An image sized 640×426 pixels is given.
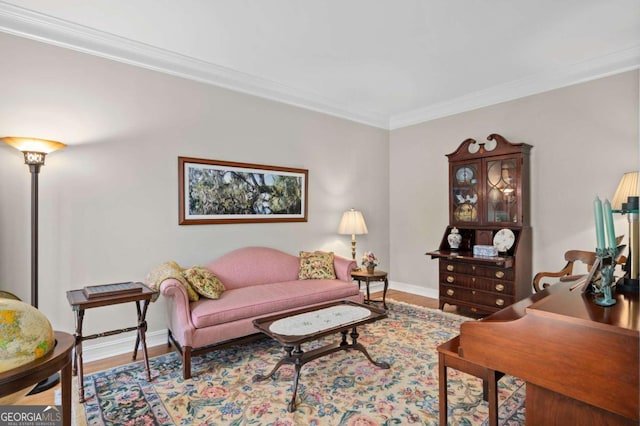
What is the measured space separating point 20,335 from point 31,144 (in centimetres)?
189

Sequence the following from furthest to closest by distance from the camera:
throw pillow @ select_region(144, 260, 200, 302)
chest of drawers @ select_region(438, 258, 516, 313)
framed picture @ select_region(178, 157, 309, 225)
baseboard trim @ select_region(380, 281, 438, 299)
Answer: baseboard trim @ select_region(380, 281, 438, 299) < chest of drawers @ select_region(438, 258, 516, 313) < framed picture @ select_region(178, 157, 309, 225) < throw pillow @ select_region(144, 260, 200, 302)

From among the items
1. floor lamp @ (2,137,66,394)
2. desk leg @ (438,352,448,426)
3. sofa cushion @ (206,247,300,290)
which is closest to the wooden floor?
floor lamp @ (2,137,66,394)

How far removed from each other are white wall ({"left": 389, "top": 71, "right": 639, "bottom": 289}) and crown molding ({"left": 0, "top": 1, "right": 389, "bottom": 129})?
1892 millimetres

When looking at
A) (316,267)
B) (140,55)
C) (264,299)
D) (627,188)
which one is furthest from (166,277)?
(627,188)

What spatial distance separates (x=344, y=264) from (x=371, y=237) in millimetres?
1392

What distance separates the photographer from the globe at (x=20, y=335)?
116 centimetres

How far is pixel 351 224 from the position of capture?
15.0 ft

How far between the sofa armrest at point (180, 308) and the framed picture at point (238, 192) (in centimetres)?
94

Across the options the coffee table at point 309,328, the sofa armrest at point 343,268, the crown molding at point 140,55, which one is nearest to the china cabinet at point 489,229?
the sofa armrest at point 343,268

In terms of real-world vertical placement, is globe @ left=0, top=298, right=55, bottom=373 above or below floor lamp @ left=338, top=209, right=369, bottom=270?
below

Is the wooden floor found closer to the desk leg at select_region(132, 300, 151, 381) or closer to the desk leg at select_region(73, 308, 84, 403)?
the desk leg at select_region(73, 308, 84, 403)

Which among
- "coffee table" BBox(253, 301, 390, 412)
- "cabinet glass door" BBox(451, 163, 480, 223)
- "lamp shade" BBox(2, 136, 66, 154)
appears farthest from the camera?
"cabinet glass door" BBox(451, 163, 480, 223)

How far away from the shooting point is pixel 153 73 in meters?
3.26

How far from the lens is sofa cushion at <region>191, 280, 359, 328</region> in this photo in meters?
2.74
